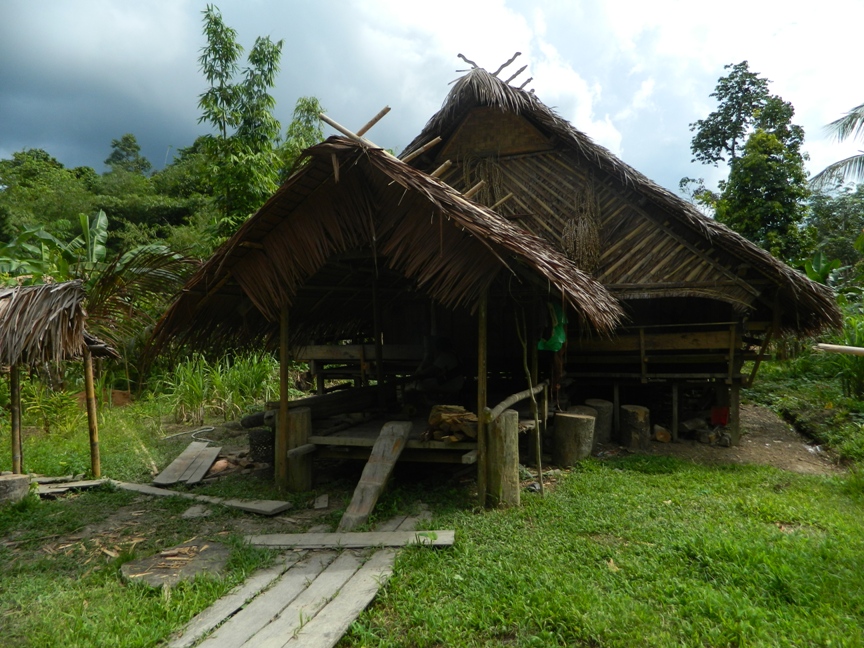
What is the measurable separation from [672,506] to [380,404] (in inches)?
137

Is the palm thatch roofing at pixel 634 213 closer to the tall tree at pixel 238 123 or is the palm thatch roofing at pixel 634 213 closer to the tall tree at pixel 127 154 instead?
the tall tree at pixel 238 123

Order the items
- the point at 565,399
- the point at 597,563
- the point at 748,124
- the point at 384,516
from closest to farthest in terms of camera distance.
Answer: the point at 597,563
the point at 384,516
the point at 565,399
the point at 748,124

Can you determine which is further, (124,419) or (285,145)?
(285,145)

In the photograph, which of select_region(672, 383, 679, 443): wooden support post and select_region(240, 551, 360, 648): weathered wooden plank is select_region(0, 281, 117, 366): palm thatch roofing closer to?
select_region(240, 551, 360, 648): weathered wooden plank

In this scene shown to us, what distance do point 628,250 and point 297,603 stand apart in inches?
239

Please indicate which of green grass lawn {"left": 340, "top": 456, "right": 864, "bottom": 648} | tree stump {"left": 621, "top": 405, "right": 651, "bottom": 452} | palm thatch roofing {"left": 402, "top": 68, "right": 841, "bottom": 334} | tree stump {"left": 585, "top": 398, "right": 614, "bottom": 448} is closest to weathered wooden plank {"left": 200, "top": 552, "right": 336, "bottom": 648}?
green grass lawn {"left": 340, "top": 456, "right": 864, "bottom": 648}

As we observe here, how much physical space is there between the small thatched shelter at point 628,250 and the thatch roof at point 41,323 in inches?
180

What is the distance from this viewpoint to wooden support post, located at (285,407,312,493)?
205 inches

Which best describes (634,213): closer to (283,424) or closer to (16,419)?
(283,424)

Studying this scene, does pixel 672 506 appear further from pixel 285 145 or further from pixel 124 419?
pixel 285 145

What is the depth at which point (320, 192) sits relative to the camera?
4.55m

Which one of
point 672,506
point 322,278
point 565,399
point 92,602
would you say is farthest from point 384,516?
point 565,399

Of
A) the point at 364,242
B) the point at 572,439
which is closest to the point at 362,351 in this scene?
the point at 364,242

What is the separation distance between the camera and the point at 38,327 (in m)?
4.54
